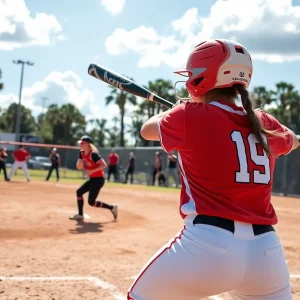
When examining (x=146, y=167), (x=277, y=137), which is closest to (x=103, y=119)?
(x=146, y=167)

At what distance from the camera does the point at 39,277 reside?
5.86m

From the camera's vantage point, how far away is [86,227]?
1002 centimetres

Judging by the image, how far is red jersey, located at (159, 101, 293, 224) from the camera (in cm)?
252

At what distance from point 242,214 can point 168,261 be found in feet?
1.46

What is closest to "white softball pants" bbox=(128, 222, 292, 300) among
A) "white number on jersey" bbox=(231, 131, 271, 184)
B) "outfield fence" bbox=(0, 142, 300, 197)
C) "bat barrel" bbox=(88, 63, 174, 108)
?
"white number on jersey" bbox=(231, 131, 271, 184)

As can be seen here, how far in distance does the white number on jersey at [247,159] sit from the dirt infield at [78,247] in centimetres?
305

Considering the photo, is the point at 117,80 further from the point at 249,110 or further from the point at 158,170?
the point at 158,170

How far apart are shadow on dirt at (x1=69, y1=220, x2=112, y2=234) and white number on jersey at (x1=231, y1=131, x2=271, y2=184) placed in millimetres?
7193

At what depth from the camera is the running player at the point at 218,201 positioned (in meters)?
2.43

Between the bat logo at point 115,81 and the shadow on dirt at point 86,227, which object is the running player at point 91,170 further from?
the bat logo at point 115,81

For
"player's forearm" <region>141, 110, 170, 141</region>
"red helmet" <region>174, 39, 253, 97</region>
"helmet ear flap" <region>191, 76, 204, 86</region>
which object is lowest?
"player's forearm" <region>141, 110, 170, 141</region>

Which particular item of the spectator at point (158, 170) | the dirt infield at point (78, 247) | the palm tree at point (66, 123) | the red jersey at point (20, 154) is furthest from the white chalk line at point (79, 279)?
the palm tree at point (66, 123)

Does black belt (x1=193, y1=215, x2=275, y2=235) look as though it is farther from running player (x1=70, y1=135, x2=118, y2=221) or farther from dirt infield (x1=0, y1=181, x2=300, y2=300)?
running player (x1=70, y1=135, x2=118, y2=221)

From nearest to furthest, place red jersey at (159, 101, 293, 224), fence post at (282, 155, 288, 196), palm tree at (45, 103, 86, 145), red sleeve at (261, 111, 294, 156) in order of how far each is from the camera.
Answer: red jersey at (159, 101, 293, 224)
red sleeve at (261, 111, 294, 156)
fence post at (282, 155, 288, 196)
palm tree at (45, 103, 86, 145)
